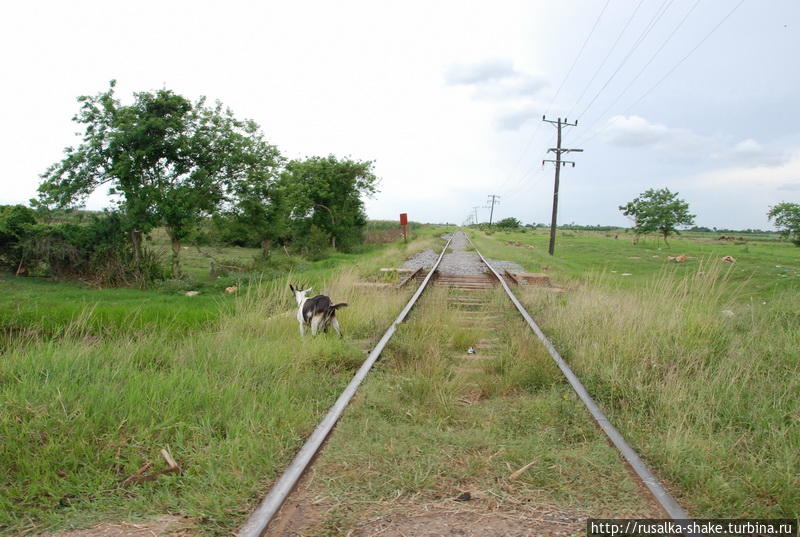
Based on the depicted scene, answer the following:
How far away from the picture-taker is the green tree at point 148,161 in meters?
15.5

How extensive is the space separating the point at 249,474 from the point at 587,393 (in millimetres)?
2924

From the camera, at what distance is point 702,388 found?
394 cm

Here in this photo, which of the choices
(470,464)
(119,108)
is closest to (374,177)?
(119,108)

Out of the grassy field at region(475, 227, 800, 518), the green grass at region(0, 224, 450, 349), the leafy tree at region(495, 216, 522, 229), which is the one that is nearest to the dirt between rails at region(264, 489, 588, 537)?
the grassy field at region(475, 227, 800, 518)

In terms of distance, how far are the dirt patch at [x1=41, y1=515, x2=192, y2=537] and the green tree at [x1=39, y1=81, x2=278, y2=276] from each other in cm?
1515

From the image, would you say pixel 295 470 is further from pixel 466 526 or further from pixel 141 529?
pixel 466 526

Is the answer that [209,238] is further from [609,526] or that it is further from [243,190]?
[609,526]

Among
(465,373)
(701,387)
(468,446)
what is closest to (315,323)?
(465,373)

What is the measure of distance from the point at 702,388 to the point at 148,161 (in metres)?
17.7

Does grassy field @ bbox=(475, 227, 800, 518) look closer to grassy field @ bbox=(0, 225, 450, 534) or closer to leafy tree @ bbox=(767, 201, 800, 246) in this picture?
grassy field @ bbox=(0, 225, 450, 534)

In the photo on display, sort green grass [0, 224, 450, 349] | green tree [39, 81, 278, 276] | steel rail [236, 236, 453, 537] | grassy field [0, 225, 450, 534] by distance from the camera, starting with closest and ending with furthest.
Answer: steel rail [236, 236, 453, 537], grassy field [0, 225, 450, 534], green grass [0, 224, 450, 349], green tree [39, 81, 278, 276]

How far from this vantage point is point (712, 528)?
2336 millimetres

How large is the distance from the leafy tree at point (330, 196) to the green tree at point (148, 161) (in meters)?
11.7

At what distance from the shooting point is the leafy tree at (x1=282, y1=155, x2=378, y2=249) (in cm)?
3092
